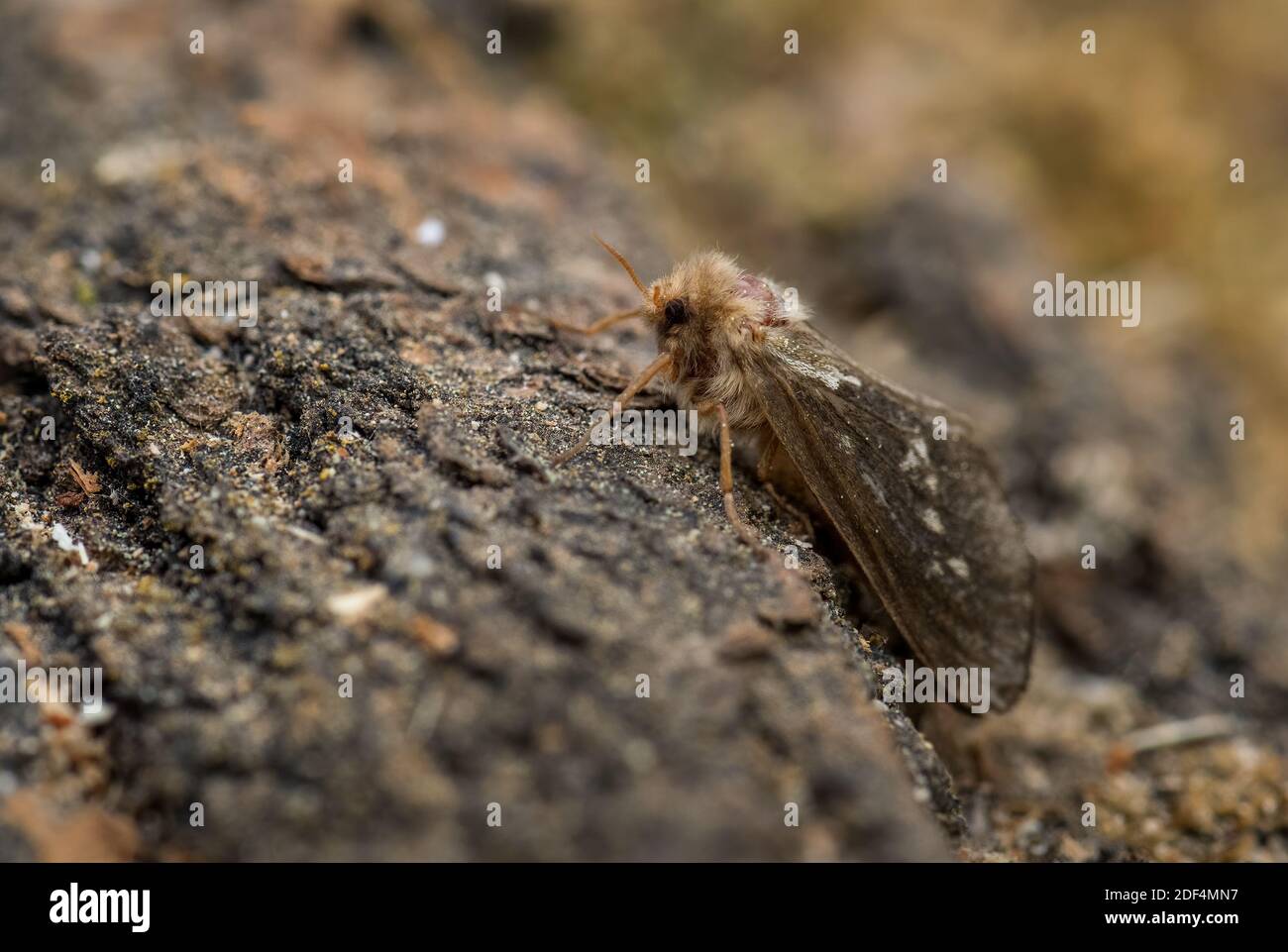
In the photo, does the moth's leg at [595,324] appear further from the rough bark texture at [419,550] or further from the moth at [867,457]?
the moth at [867,457]

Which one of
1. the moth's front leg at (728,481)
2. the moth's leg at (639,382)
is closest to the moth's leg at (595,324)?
the moth's leg at (639,382)

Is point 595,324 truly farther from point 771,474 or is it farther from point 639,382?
point 771,474

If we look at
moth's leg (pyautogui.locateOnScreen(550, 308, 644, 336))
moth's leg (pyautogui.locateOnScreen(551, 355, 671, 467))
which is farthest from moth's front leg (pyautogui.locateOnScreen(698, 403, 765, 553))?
moth's leg (pyautogui.locateOnScreen(550, 308, 644, 336))

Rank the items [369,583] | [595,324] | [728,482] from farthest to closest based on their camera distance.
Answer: [595,324], [728,482], [369,583]

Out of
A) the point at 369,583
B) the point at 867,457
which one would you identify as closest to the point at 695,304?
the point at 867,457

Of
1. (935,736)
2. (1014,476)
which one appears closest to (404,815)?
(935,736)

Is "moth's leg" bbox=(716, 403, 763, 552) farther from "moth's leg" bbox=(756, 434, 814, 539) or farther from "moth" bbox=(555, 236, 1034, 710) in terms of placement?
"moth's leg" bbox=(756, 434, 814, 539)
